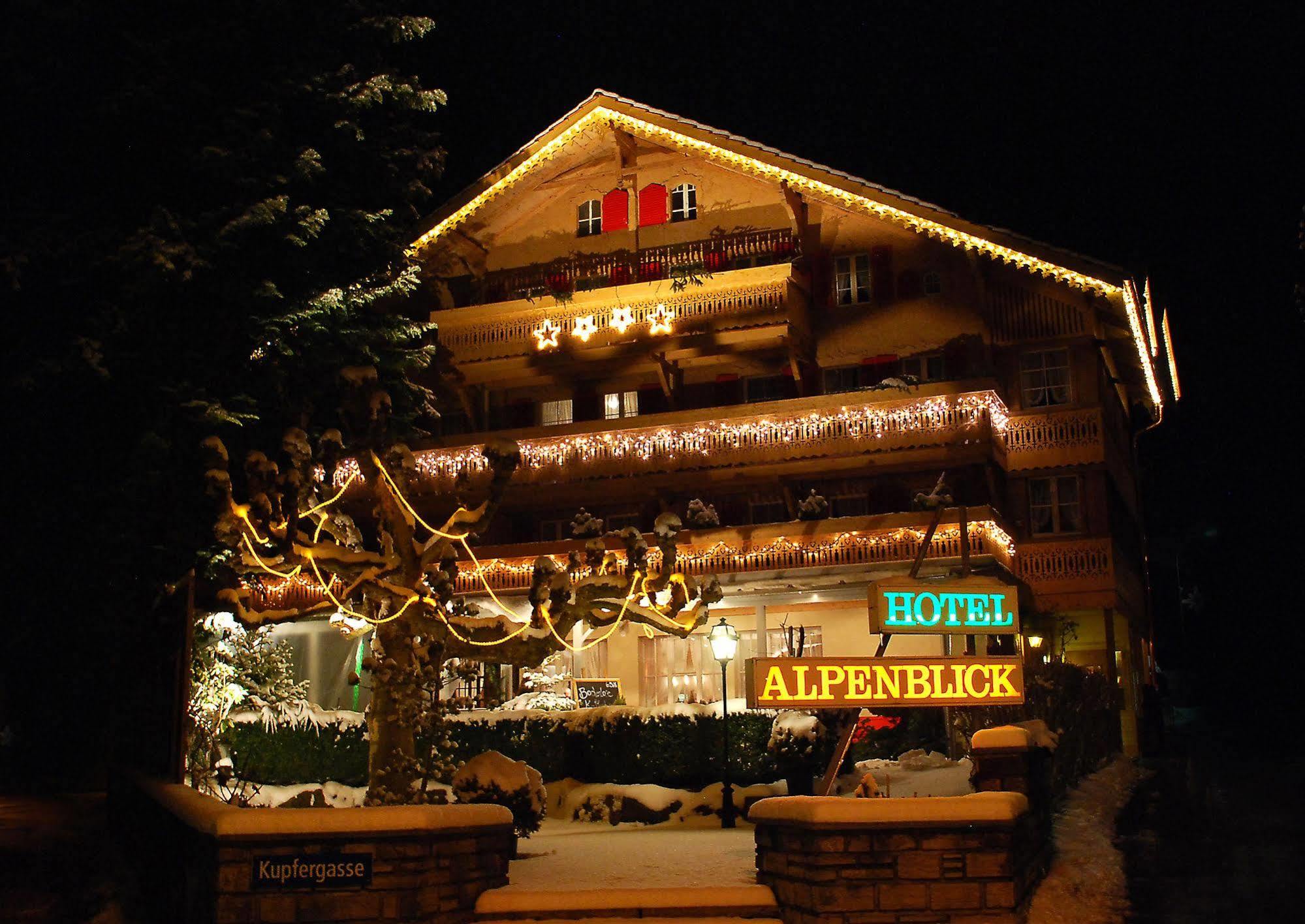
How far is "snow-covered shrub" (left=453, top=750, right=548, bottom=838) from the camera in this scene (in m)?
16.0

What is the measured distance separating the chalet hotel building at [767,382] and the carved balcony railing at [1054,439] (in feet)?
0.17

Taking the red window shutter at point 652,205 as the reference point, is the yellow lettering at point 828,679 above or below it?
below

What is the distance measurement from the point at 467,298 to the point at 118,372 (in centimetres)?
1448

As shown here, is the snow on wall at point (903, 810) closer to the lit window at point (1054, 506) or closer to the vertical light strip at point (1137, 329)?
the vertical light strip at point (1137, 329)

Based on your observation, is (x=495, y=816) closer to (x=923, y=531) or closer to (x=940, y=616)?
(x=940, y=616)

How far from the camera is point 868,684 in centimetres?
1238

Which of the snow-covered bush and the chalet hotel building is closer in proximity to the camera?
the snow-covered bush

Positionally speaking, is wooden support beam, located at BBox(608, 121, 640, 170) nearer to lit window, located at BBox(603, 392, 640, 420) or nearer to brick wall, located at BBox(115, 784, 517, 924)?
lit window, located at BBox(603, 392, 640, 420)

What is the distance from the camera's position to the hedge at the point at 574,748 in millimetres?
19484

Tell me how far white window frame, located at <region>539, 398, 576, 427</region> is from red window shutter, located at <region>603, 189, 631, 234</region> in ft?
13.9

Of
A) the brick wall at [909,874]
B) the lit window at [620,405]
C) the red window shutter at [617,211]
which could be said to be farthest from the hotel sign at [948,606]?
the red window shutter at [617,211]

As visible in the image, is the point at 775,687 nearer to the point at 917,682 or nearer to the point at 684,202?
the point at 917,682

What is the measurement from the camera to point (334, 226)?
20953 millimetres

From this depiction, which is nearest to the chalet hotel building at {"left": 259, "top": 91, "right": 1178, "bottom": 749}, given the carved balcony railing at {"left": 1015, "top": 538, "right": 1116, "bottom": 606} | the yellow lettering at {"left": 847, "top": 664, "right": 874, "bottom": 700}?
the carved balcony railing at {"left": 1015, "top": 538, "right": 1116, "bottom": 606}
